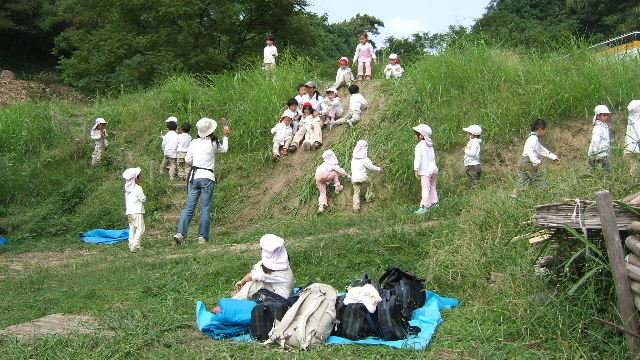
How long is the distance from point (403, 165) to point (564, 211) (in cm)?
829

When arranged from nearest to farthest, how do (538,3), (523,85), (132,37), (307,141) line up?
1. (523,85)
2. (307,141)
3. (132,37)
4. (538,3)

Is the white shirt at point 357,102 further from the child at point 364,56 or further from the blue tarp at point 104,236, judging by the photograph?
the blue tarp at point 104,236

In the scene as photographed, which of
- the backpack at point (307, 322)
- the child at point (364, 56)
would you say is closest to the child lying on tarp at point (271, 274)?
the backpack at point (307, 322)

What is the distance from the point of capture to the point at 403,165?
1386 cm

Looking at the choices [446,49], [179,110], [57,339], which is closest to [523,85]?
[446,49]

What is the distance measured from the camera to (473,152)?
1270cm

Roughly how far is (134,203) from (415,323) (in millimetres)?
6385

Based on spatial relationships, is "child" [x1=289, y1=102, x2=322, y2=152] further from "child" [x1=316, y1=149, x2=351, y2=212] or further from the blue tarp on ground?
the blue tarp on ground

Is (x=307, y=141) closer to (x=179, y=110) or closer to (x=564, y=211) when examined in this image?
(x=179, y=110)

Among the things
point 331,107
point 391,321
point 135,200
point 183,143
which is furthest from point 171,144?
point 391,321

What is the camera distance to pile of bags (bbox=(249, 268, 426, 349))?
19.2 feet

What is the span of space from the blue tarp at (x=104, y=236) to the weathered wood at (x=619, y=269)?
10234 mm

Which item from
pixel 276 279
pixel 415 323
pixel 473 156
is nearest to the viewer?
pixel 415 323

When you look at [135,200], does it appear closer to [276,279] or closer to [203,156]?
[203,156]
